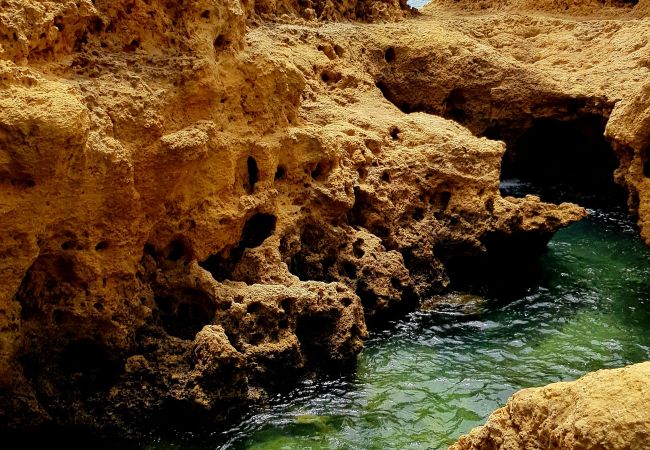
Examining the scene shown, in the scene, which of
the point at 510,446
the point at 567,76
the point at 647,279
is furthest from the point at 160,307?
the point at 567,76

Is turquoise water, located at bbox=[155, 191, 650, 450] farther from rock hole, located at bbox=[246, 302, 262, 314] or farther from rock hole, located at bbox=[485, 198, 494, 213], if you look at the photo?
rock hole, located at bbox=[485, 198, 494, 213]

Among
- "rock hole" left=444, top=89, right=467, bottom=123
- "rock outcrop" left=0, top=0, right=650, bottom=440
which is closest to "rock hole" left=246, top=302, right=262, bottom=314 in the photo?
"rock outcrop" left=0, top=0, right=650, bottom=440

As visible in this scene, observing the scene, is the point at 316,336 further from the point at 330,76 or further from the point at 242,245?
the point at 330,76

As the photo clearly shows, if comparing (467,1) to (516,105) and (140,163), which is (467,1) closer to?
(516,105)

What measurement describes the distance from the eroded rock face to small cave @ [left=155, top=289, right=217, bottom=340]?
15.5 ft

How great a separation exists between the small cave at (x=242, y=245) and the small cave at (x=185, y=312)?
59 cm

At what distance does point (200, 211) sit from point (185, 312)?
1225mm

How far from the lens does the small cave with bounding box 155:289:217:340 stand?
8.51 metres

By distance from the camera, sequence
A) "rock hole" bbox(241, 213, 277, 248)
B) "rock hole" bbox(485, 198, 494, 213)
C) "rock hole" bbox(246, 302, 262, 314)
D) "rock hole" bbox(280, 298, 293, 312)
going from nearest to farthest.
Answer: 1. "rock hole" bbox(246, 302, 262, 314)
2. "rock hole" bbox(280, 298, 293, 312)
3. "rock hole" bbox(241, 213, 277, 248)
4. "rock hole" bbox(485, 198, 494, 213)

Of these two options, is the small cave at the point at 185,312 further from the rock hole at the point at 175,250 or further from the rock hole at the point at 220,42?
the rock hole at the point at 220,42

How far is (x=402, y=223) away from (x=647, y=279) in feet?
14.4

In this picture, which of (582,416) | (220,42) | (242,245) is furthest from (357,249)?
(582,416)

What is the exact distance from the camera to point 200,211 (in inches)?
347

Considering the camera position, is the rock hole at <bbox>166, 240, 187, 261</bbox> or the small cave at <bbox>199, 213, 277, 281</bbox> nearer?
the rock hole at <bbox>166, 240, 187, 261</bbox>
